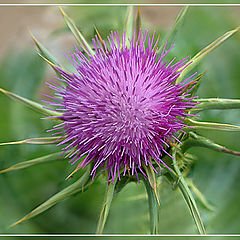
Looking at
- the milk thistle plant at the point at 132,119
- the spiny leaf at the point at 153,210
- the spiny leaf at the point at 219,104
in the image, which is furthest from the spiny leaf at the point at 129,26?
the spiny leaf at the point at 153,210

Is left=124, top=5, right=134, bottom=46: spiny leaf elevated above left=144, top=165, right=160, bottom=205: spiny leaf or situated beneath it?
elevated above

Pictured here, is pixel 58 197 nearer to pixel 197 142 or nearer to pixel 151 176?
pixel 151 176

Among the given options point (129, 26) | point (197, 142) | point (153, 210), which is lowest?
point (153, 210)

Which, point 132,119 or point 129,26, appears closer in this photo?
point 132,119

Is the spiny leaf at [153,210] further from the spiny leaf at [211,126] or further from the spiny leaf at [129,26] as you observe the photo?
the spiny leaf at [129,26]

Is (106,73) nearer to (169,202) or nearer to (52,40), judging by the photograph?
(169,202)

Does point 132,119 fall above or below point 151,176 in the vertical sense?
above

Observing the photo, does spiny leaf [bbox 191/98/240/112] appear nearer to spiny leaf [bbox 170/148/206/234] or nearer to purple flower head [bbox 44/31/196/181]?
purple flower head [bbox 44/31/196/181]

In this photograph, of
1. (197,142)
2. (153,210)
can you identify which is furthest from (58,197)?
(197,142)

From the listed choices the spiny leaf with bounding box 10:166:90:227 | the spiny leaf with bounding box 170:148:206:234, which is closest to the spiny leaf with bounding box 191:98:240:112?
the spiny leaf with bounding box 170:148:206:234
